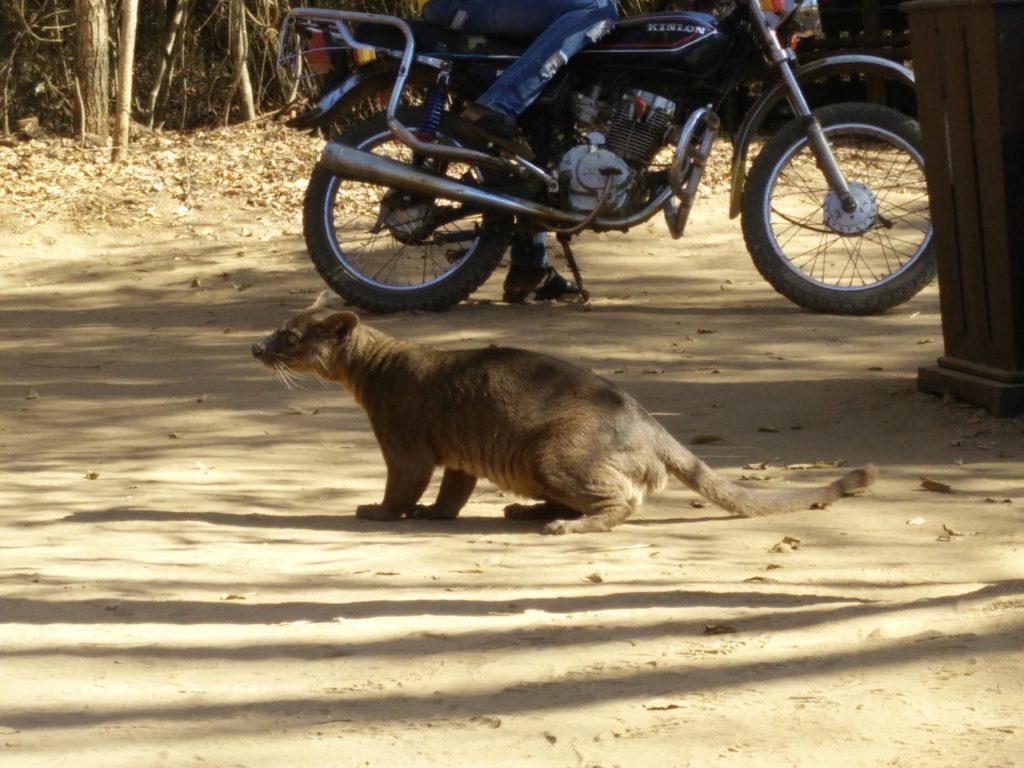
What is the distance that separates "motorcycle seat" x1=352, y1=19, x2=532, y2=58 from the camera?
878cm

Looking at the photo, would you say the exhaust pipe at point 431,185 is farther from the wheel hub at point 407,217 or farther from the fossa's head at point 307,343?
the fossa's head at point 307,343

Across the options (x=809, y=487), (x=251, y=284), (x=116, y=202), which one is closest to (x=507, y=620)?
(x=809, y=487)

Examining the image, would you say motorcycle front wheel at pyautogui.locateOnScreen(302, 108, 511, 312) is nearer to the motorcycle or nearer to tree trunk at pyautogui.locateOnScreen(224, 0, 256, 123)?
the motorcycle

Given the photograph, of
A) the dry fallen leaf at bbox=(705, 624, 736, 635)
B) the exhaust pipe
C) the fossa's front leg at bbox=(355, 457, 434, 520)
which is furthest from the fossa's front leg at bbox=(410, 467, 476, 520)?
the exhaust pipe

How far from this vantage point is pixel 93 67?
13297 mm

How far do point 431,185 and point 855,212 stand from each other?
7.58 feet

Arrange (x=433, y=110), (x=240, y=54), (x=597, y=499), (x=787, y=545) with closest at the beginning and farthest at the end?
1. (x=787, y=545)
2. (x=597, y=499)
3. (x=433, y=110)
4. (x=240, y=54)

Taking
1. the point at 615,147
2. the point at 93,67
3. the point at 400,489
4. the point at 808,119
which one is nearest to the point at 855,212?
the point at 808,119

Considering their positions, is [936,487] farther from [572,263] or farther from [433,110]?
[433,110]

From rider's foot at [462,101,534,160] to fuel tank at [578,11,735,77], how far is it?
586mm

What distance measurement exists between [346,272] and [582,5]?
79.2 inches

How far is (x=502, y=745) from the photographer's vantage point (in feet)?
10.5

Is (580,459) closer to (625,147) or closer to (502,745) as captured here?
(502,745)

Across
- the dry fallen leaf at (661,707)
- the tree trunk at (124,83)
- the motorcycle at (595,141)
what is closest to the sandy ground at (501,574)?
the dry fallen leaf at (661,707)
